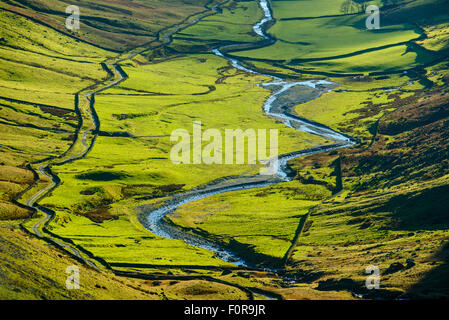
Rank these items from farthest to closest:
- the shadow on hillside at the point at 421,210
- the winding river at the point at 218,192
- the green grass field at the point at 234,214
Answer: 1. the winding river at the point at 218,192
2. the shadow on hillside at the point at 421,210
3. the green grass field at the point at 234,214

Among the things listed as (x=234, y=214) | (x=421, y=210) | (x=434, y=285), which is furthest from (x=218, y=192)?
(x=434, y=285)

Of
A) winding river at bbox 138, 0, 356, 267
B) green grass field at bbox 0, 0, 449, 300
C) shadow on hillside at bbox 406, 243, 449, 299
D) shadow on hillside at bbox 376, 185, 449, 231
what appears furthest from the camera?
winding river at bbox 138, 0, 356, 267

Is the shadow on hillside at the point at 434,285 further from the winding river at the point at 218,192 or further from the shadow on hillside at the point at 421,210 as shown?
the winding river at the point at 218,192

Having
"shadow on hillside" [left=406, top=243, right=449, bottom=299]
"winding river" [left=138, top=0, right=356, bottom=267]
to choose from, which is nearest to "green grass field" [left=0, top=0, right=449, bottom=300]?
"shadow on hillside" [left=406, top=243, right=449, bottom=299]

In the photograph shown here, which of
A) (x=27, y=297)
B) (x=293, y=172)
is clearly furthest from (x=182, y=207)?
(x=27, y=297)

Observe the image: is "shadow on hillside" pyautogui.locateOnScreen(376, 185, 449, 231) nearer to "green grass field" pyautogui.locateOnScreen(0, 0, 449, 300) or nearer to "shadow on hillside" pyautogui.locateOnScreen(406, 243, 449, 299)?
"green grass field" pyautogui.locateOnScreen(0, 0, 449, 300)

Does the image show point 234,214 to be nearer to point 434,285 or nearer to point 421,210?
point 421,210

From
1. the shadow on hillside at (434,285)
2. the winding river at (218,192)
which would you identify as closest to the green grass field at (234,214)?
the shadow on hillside at (434,285)

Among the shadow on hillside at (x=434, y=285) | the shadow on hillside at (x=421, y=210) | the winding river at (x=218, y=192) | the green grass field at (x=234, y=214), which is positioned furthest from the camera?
the winding river at (x=218, y=192)
